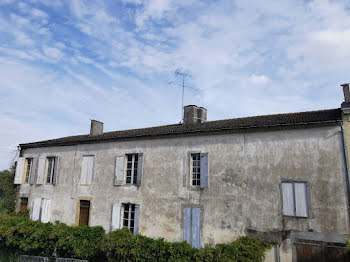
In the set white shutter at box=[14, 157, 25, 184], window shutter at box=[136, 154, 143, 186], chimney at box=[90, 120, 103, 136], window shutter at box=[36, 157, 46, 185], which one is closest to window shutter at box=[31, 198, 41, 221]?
window shutter at box=[36, 157, 46, 185]

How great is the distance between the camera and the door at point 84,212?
1405cm

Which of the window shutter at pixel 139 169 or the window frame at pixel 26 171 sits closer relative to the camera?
the window shutter at pixel 139 169

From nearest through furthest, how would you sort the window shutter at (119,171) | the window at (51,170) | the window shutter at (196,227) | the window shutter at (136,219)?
the window shutter at (196,227) → the window shutter at (136,219) → the window shutter at (119,171) → the window at (51,170)

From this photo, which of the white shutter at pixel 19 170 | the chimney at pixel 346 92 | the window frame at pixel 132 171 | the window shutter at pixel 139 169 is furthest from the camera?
the white shutter at pixel 19 170

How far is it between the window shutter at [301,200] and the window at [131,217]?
6.75 meters

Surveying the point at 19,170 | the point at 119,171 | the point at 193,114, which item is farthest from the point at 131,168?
the point at 19,170

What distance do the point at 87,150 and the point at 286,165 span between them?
10.4m

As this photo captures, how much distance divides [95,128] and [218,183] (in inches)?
354

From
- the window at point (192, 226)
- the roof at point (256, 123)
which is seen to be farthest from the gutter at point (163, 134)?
the window at point (192, 226)

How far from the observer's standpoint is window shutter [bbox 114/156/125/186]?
526 inches

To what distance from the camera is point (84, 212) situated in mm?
14242

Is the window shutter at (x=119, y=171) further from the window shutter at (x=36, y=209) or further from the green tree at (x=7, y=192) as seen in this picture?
the green tree at (x=7, y=192)

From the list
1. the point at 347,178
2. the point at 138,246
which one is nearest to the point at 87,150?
the point at 138,246

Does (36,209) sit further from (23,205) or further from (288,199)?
(288,199)
